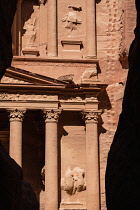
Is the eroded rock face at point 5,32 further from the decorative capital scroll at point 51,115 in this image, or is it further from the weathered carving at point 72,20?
the weathered carving at point 72,20

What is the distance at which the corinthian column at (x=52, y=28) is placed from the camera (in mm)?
29953

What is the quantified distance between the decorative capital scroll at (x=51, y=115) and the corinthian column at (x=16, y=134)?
98cm

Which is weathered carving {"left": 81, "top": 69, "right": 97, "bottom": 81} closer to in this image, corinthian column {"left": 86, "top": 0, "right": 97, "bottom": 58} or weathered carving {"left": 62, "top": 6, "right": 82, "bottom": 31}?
corinthian column {"left": 86, "top": 0, "right": 97, "bottom": 58}

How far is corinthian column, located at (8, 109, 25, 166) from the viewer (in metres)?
A: 27.5

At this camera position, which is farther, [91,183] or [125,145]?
[91,183]

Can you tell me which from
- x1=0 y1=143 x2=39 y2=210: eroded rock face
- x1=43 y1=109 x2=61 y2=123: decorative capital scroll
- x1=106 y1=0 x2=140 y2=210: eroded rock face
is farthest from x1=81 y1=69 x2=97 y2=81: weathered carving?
x1=106 y1=0 x2=140 y2=210: eroded rock face

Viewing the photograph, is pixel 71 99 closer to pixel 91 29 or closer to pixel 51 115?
pixel 51 115

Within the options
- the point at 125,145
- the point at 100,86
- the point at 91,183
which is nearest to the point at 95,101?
the point at 100,86

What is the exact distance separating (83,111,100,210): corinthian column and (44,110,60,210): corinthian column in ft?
4.44

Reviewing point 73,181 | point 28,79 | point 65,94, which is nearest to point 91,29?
point 65,94

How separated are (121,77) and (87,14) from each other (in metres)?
3.13

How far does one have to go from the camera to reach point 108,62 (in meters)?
30.4

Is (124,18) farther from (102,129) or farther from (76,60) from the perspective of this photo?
(102,129)

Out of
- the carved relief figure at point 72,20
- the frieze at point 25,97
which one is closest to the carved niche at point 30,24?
the carved relief figure at point 72,20
